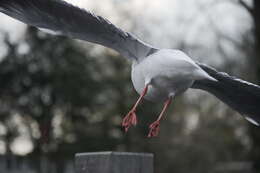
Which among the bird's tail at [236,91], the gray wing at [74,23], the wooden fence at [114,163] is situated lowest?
the wooden fence at [114,163]

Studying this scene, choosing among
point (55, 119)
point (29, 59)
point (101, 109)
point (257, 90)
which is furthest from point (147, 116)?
point (257, 90)

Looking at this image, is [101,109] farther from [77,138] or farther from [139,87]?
[139,87]

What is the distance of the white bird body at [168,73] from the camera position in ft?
9.44

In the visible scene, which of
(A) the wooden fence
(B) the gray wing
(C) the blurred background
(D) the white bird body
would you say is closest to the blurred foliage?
(C) the blurred background

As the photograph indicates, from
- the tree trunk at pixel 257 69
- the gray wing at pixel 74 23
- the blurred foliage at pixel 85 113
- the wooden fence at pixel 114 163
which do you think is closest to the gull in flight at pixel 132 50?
the gray wing at pixel 74 23

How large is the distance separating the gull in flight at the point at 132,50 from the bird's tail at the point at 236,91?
0.09m

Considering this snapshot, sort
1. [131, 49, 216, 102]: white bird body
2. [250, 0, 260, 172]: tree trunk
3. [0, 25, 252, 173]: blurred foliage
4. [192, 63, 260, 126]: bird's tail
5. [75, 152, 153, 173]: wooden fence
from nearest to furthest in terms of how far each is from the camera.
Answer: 1. [75, 152, 153, 173]: wooden fence
2. [131, 49, 216, 102]: white bird body
3. [192, 63, 260, 126]: bird's tail
4. [250, 0, 260, 172]: tree trunk
5. [0, 25, 252, 173]: blurred foliage

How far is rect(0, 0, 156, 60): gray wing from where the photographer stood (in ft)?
9.75

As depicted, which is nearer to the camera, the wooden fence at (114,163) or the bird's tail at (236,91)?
the wooden fence at (114,163)

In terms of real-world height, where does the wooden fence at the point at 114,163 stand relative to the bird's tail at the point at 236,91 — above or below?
below

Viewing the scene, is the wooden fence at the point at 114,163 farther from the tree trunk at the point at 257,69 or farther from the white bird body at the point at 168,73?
the tree trunk at the point at 257,69

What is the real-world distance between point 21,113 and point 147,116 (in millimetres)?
2588

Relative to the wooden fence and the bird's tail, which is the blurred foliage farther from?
the wooden fence

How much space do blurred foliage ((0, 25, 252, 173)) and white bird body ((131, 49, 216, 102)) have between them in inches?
336
